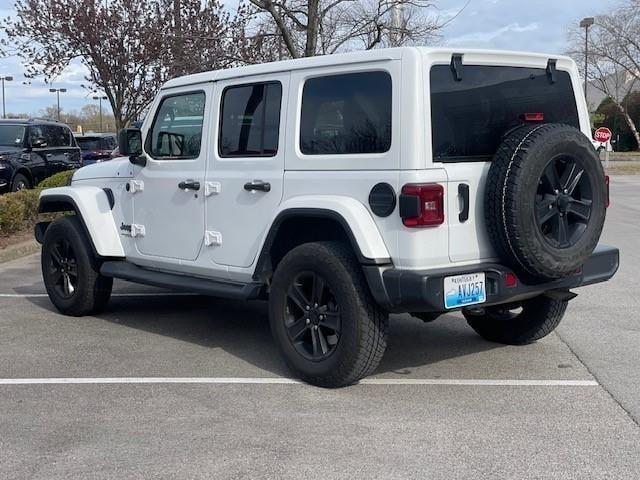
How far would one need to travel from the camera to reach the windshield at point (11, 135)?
15984mm

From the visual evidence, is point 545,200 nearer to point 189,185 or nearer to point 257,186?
point 257,186

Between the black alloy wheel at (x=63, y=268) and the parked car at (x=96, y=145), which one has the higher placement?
the parked car at (x=96, y=145)

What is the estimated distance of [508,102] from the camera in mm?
5102

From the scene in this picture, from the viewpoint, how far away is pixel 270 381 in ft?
17.4

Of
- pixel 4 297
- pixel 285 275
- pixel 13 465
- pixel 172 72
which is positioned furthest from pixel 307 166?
pixel 172 72

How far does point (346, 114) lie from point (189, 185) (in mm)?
1601

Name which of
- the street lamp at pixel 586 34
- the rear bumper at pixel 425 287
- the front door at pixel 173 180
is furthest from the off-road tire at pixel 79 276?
the street lamp at pixel 586 34

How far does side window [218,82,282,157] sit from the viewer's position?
5488 millimetres

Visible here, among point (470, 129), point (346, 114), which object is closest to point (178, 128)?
point (346, 114)

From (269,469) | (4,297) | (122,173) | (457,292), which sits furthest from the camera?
(4,297)

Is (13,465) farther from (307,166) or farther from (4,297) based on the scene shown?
(4,297)

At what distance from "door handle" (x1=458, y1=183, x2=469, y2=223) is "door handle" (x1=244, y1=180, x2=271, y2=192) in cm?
137

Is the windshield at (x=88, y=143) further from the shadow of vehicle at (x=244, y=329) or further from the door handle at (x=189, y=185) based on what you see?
the door handle at (x=189, y=185)

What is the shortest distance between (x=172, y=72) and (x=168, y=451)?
12.1m
